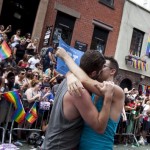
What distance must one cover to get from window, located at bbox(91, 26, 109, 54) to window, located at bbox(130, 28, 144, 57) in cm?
223

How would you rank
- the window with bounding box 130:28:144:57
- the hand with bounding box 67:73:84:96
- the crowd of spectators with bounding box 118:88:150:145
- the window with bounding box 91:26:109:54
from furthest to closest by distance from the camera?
the window with bounding box 130:28:144:57 < the window with bounding box 91:26:109:54 < the crowd of spectators with bounding box 118:88:150:145 < the hand with bounding box 67:73:84:96

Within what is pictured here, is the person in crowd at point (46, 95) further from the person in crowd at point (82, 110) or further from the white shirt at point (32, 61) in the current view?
the person in crowd at point (82, 110)

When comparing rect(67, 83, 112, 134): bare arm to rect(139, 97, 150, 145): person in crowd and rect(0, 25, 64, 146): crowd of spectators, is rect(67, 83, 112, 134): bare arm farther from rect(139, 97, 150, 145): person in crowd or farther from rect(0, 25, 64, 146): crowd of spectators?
rect(139, 97, 150, 145): person in crowd

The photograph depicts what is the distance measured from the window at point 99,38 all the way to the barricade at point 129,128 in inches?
311

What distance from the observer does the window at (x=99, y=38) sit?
1817 centimetres

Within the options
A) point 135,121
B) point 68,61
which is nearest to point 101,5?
point 135,121

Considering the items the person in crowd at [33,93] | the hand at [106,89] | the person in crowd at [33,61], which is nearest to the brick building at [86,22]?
the person in crowd at [33,61]

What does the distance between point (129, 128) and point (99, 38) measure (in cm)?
866

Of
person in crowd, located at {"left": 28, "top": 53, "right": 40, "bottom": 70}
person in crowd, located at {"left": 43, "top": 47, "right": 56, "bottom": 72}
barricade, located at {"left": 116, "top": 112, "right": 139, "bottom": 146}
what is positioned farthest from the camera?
person in crowd, located at {"left": 43, "top": 47, "right": 56, "bottom": 72}

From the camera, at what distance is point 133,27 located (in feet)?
64.5

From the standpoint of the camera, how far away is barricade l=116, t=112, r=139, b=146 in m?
10.4

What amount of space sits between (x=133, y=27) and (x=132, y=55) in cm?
169

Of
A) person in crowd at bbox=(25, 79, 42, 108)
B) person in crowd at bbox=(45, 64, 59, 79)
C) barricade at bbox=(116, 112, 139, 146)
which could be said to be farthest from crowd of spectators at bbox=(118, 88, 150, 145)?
person in crowd at bbox=(25, 79, 42, 108)

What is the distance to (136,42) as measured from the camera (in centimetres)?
2038
